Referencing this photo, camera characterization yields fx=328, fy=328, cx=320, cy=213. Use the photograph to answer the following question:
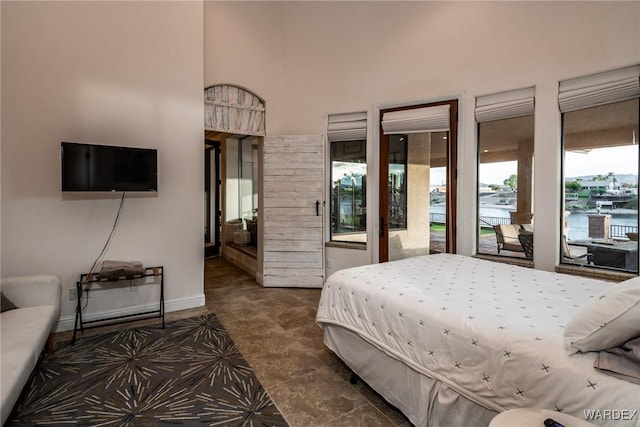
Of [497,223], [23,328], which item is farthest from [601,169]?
[23,328]

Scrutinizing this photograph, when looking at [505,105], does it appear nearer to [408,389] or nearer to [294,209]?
[294,209]

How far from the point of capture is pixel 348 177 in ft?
15.2

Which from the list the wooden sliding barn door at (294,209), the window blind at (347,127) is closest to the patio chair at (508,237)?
the window blind at (347,127)

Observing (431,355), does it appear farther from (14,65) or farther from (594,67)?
(14,65)

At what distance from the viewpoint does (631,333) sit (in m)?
1.18

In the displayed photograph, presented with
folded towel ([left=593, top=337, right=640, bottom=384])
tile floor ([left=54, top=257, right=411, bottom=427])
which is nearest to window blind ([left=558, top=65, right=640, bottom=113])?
folded towel ([left=593, top=337, right=640, bottom=384])

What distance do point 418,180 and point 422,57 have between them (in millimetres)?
1430

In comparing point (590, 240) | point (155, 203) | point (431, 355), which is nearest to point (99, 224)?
point (155, 203)

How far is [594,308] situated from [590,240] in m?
2.31

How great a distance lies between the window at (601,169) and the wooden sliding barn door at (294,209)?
2.72 meters

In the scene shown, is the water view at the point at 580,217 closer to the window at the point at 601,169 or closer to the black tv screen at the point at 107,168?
the window at the point at 601,169

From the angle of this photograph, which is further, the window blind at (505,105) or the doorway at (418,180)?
the doorway at (418,180)

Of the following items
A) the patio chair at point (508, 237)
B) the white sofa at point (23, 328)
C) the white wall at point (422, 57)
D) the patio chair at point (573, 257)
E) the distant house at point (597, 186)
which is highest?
the white wall at point (422, 57)

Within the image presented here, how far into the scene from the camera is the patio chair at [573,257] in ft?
10.00
